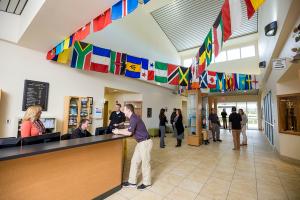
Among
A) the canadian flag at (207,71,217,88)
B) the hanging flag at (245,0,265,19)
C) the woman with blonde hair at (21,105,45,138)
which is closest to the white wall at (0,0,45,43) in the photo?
the woman with blonde hair at (21,105,45,138)

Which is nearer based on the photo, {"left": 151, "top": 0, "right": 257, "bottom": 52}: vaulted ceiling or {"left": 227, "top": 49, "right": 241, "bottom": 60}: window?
{"left": 151, "top": 0, "right": 257, "bottom": 52}: vaulted ceiling

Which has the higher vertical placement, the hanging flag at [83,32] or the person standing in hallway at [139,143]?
the hanging flag at [83,32]

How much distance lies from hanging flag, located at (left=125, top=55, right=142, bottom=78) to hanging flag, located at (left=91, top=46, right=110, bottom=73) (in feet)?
2.66

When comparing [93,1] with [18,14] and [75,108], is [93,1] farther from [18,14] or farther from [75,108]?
[75,108]

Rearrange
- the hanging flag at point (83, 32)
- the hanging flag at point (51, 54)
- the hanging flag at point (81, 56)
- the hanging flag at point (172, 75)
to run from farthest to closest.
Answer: the hanging flag at point (172, 75), the hanging flag at point (81, 56), the hanging flag at point (51, 54), the hanging flag at point (83, 32)

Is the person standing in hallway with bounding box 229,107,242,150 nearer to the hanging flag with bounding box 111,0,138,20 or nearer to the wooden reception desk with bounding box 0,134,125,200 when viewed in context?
the wooden reception desk with bounding box 0,134,125,200

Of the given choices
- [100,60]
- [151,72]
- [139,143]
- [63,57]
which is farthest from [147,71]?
[139,143]

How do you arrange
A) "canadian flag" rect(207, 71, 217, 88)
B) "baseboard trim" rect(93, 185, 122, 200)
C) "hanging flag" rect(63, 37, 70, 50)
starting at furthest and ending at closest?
"canadian flag" rect(207, 71, 217, 88), "hanging flag" rect(63, 37, 70, 50), "baseboard trim" rect(93, 185, 122, 200)

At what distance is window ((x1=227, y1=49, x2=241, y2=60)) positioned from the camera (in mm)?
11021

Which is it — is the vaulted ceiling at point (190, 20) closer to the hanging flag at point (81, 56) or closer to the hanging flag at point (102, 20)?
the hanging flag at point (81, 56)

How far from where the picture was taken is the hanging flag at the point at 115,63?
5.97 metres

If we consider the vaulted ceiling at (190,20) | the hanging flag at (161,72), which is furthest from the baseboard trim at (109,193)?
the vaulted ceiling at (190,20)

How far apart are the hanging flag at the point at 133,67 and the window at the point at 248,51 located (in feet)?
26.5

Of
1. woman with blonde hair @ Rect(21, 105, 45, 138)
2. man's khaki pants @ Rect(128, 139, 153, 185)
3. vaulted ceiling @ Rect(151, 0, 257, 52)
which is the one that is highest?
vaulted ceiling @ Rect(151, 0, 257, 52)
